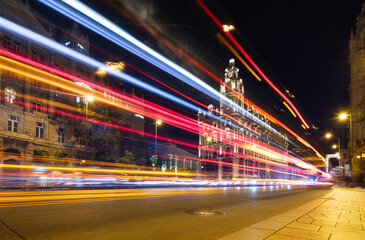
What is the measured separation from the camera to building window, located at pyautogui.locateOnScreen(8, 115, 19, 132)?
1239 inches

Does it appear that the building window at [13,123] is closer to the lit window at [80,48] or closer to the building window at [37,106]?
the building window at [37,106]

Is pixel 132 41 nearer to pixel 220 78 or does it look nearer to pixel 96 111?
pixel 96 111

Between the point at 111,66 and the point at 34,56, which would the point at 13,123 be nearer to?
the point at 34,56

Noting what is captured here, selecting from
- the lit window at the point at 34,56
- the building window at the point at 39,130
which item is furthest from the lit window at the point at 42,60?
the building window at the point at 39,130

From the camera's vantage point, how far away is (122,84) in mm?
63938

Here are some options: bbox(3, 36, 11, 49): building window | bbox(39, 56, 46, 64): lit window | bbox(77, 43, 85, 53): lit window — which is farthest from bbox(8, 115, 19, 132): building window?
bbox(77, 43, 85, 53): lit window

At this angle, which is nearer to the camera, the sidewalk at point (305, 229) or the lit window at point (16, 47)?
the sidewalk at point (305, 229)

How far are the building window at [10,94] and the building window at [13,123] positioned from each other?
74.0 inches

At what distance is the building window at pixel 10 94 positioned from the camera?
31031 millimetres

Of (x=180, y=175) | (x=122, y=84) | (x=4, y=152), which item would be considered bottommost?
(x=180, y=175)

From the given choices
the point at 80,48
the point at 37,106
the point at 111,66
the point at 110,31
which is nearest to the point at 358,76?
the point at 111,66

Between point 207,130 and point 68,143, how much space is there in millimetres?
103738

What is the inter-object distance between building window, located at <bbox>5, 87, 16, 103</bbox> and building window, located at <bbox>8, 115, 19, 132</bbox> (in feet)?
6.16

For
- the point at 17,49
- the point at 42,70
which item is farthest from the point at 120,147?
the point at 17,49
